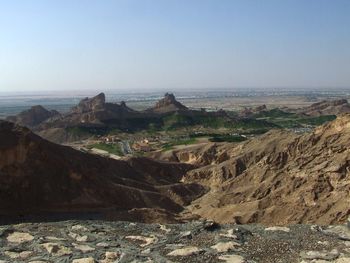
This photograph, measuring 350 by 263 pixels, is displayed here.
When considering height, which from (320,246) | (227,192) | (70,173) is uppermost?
(320,246)

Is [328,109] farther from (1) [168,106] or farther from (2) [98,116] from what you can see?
(2) [98,116]

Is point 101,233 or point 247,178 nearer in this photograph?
point 101,233

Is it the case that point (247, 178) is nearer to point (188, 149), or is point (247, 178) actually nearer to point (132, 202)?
point (132, 202)

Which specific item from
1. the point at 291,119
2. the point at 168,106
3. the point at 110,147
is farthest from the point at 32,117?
the point at 291,119

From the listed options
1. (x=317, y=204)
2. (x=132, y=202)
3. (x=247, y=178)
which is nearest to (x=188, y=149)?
(x=247, y=178)

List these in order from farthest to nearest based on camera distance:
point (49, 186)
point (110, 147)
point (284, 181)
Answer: point (110, 147) < point (284, 181) < point (49, 186)

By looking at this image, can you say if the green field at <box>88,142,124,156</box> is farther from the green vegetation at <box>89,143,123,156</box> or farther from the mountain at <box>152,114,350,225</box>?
the mountain at <box>152,114,350,225</box>

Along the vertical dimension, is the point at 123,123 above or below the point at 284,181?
below
